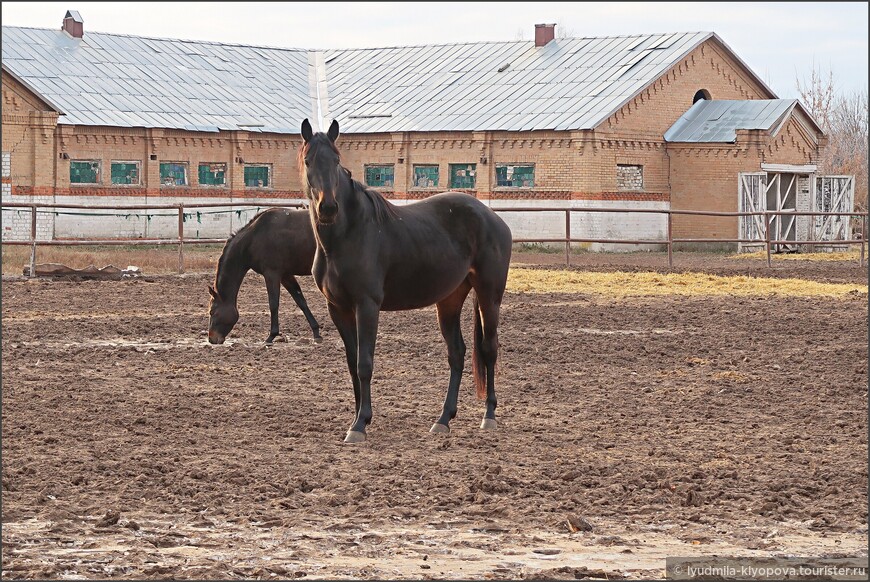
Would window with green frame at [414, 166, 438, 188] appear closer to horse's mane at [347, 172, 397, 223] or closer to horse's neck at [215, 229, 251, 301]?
horse's neck at [215, 229, 251, 301]

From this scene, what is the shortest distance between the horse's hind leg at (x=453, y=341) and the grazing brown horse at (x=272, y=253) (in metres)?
4.41

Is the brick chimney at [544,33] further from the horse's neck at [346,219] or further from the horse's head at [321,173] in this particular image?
the horse's head at [321,173]

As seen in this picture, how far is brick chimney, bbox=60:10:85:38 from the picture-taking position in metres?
37.2

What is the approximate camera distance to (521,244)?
3425cm

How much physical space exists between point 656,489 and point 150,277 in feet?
51.3

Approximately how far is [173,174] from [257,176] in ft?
8.58

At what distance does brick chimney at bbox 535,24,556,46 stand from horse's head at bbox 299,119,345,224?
31.3 m

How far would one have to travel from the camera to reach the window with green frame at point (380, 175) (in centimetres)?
3700

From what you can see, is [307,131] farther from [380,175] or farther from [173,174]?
[380,175]

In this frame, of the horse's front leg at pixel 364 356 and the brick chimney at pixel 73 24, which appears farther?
the brick chimney at pixel 73 24

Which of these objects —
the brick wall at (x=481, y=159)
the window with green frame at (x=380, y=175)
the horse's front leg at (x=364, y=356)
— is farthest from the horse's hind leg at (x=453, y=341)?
the window with green frame at (x=380, y=175)

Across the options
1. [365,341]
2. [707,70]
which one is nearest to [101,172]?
[707,70]

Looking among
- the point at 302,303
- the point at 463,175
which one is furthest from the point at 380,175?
the point at 302,303

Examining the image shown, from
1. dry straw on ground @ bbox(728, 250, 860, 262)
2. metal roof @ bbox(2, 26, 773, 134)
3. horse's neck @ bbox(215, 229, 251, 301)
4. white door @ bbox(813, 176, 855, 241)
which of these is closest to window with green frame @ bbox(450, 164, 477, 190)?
metal roof @ bbox(2, 26, 773, 134)
